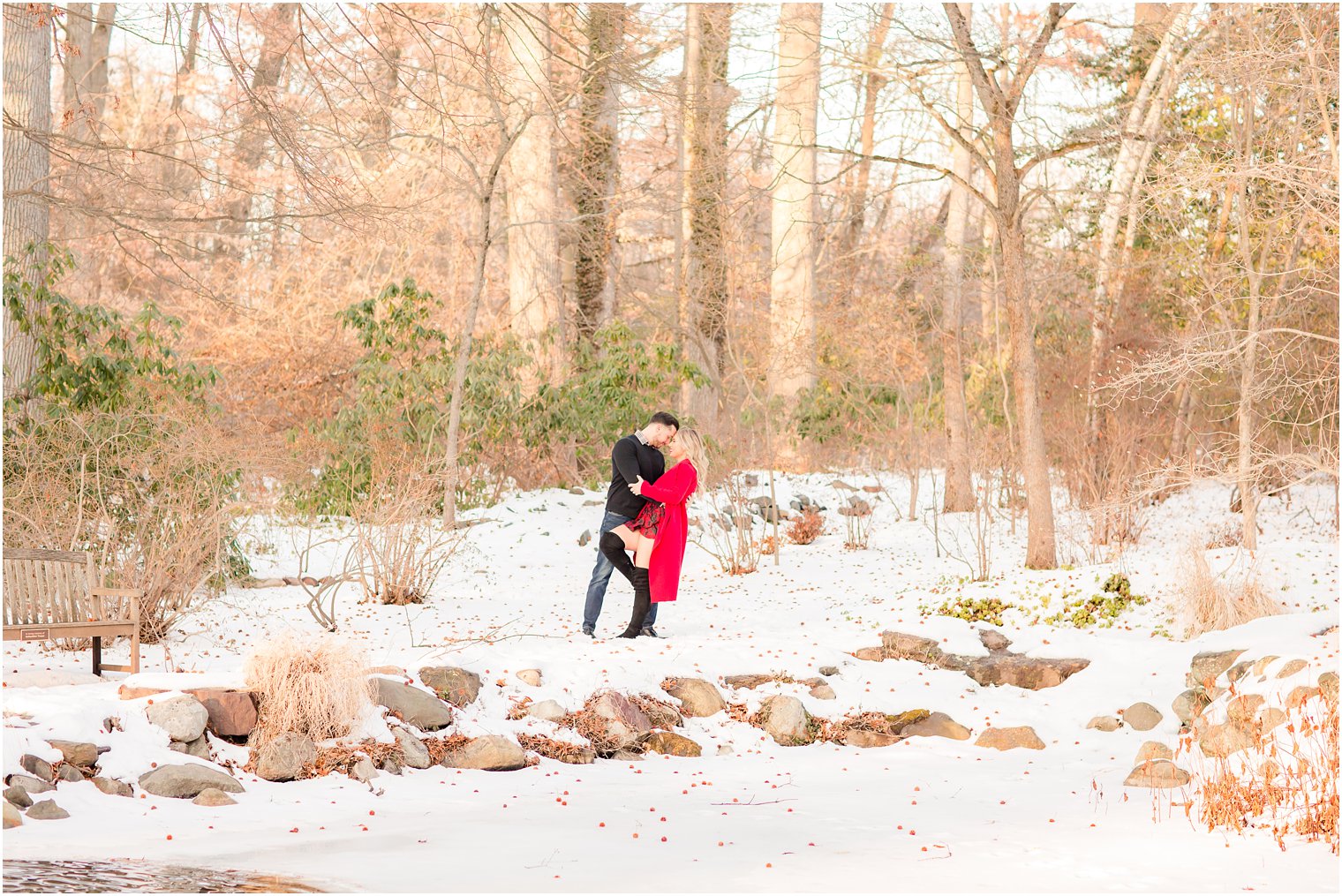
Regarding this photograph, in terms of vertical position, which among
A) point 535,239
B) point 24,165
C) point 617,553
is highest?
point 535,239

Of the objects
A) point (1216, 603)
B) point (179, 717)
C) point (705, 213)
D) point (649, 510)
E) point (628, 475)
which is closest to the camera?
point (179, 717)

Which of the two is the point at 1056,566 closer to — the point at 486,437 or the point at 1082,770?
the point at 1082,770

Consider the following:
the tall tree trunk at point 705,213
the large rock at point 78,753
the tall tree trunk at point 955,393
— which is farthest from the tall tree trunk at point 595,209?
the large rock at point 78,753

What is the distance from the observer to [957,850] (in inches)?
211

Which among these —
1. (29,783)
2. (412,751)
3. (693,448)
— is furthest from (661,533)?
(29,783)

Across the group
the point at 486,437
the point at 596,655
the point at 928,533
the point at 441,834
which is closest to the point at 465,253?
the point at 486,437

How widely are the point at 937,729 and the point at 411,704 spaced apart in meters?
3.13

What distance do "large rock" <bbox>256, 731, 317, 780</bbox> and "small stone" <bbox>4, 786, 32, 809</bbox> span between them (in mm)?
1123

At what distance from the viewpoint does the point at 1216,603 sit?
30.5 feet

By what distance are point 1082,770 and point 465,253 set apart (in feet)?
49.7

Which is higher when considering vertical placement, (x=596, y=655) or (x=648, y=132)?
(x=648, y=132)

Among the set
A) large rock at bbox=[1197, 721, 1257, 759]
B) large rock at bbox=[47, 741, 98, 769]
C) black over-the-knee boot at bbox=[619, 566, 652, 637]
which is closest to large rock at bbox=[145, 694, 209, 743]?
large rock at bbox=[47, 741, 98, 769]

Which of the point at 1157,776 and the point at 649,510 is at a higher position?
the point at 649,510

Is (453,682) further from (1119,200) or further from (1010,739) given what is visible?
(1119,200)
